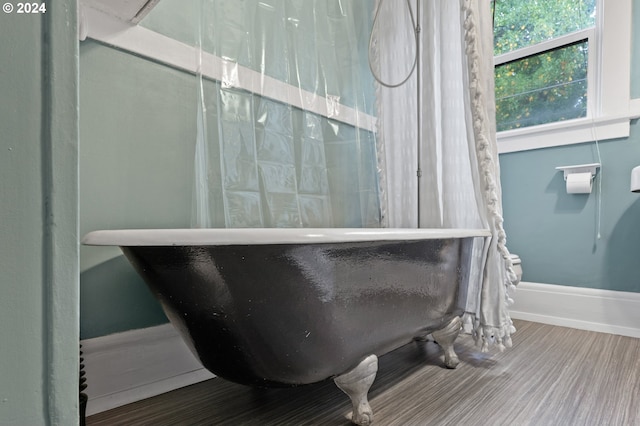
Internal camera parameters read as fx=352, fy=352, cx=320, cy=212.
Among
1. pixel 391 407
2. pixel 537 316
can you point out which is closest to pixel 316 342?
pixel 391 407

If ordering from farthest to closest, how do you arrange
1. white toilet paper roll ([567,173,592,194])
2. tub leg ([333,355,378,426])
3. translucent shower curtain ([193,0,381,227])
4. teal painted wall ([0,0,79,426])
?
white toilet paper roll ([567,173,592,194])
translucent shower curtain ([193,0,381,227])
tub leg ([333,355,378,426])
teal painted wall ([0,0,79,426])

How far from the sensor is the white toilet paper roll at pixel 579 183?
1730mm

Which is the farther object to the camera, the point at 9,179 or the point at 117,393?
the point at 117,393

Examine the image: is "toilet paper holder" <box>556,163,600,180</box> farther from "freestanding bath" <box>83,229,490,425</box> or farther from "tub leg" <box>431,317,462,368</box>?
"freestanding bath" <box>83,229,490,425</box>

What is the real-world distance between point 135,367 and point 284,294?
634 mm

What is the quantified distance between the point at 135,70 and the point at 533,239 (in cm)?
204

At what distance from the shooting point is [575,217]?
1810 millimetres

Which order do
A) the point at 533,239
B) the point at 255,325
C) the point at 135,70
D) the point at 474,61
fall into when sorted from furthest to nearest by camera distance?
the point at 533,239
the point at 474,61
the point at 135,70
the point at 255,325

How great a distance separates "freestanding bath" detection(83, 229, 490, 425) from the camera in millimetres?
684

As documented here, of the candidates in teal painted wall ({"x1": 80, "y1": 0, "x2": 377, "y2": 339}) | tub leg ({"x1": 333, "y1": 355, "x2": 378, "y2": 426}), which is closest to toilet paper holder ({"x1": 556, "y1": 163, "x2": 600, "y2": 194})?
tub leg ({"x1": 333, "y1": 355, "x2": 378, "y2": 426})

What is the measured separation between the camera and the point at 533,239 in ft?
6.39

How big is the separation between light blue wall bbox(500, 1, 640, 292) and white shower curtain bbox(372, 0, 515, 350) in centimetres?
75

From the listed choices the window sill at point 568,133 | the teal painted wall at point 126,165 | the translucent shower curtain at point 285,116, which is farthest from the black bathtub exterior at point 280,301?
the window sill at point 568,133

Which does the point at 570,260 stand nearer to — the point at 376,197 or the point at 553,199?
the point at 553,199
